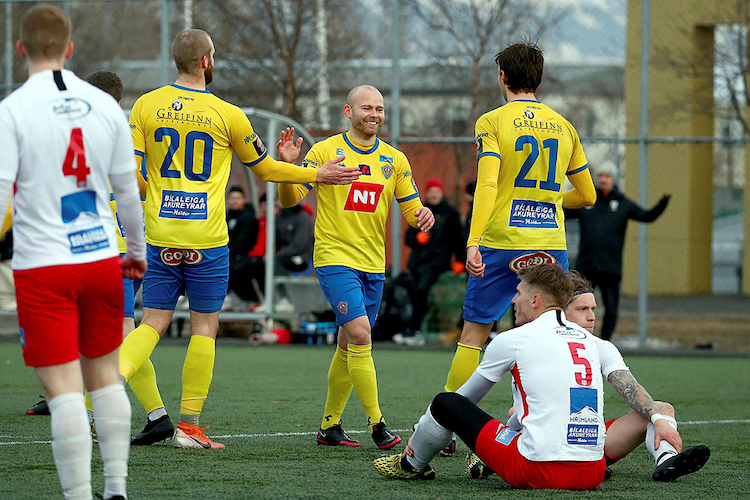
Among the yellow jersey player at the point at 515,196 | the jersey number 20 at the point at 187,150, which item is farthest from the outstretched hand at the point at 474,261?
the jersey number 20 at the point at 187,150

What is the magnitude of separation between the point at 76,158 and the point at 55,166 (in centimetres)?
7

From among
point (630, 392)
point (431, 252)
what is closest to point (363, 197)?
point (630, 392)

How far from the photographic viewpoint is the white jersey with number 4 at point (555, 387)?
13.9ft

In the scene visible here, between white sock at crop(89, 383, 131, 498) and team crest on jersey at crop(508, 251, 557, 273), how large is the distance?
98.6 inches

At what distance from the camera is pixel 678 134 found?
20.0 meters

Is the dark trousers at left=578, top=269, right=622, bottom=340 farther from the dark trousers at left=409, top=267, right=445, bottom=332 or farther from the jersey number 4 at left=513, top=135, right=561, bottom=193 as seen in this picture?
the jersey number 4 at left=513, top=135, right=561, bottom=193

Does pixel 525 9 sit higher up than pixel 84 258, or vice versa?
pixel 525 9

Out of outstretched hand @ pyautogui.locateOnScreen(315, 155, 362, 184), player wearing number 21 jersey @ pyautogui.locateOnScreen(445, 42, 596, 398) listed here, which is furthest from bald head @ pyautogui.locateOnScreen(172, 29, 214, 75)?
player wearing number 21 jersey @ pyautogui.locateOnScreen(445, 42, 596, 398)

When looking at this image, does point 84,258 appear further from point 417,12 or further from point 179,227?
point 417,12

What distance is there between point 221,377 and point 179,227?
406cm

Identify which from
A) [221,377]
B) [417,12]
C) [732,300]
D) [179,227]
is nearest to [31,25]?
[179,227]

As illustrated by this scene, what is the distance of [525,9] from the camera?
1554 centimetres

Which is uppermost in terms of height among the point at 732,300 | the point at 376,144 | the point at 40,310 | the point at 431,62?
the point at 431,62

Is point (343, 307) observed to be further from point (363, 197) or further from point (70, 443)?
point (70, 443)
